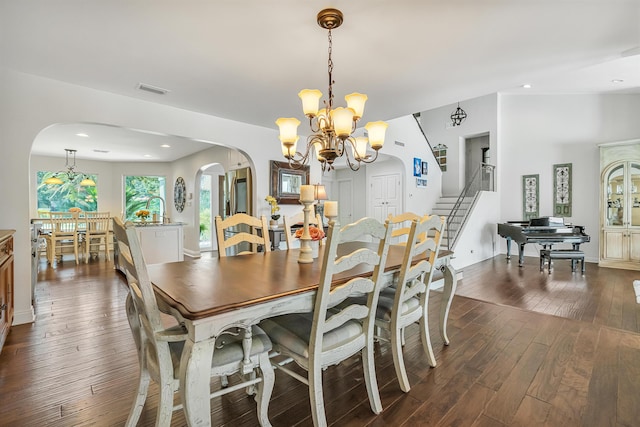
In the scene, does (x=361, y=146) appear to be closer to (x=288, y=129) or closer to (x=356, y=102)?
(x=356, y=102)

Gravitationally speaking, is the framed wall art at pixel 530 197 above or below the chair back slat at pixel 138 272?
above

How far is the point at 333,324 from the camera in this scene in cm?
151

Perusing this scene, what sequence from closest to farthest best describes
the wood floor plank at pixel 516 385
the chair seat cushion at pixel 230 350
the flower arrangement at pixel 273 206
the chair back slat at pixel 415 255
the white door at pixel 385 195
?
1. the chair seat cushion at pixel 230 350
2. the wood floor plank at pixel 516 385
3. the chair back slat at pixel 415 255
4. the flower arrangement at pixel 273 206
5. the white door at pixel 385 195

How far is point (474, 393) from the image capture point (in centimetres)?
183

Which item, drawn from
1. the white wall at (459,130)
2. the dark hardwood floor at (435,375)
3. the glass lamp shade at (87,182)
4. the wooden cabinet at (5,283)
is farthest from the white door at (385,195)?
the glass lamp shade at (87,182)

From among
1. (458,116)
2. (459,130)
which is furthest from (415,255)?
(459,130)

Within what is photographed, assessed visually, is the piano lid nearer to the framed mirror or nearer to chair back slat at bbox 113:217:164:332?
the framed mirror

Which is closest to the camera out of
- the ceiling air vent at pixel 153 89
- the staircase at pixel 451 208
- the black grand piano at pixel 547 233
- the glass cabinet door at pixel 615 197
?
the ceiling air vent at pixel 153 89

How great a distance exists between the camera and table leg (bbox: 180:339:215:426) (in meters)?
1.13

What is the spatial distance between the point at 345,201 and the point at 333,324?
762 centimetres

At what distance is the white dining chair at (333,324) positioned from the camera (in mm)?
1418

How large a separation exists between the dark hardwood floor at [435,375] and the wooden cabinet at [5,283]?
0.19 m

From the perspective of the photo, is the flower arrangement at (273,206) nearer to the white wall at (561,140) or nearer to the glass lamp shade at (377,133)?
the glass lamp shade at (377,133)

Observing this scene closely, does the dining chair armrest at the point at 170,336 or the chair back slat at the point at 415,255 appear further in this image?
the chair back slat at the point at 415,255
